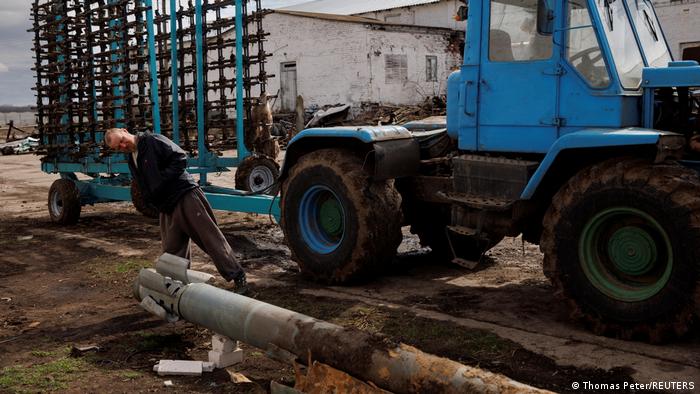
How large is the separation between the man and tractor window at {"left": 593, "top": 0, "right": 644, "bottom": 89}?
3.84 m

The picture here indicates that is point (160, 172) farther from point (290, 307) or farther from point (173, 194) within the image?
point (290, 307)

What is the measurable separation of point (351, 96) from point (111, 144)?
2402cm

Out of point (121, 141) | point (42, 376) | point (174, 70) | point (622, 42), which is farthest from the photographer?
point (174, 70)

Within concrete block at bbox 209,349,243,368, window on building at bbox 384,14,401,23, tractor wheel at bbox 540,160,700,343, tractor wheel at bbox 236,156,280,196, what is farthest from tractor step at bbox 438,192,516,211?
window on building at bbox 384,14,401,23

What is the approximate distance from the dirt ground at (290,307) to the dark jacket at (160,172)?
1.09m

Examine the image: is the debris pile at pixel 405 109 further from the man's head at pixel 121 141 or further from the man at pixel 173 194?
the man's head at pixel 121 141

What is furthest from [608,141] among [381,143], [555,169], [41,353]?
[41,353]

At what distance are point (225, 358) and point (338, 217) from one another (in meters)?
2.79

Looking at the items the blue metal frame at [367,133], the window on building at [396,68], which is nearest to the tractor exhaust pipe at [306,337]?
the blue metal frame at [367,133]

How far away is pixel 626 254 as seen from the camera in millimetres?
5594

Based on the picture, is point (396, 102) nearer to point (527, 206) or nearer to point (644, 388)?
point (527, 206)

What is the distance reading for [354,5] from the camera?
139ft

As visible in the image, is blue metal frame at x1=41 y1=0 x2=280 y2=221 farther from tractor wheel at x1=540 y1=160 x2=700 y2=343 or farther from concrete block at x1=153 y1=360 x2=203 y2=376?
tractor wheel at x1=540 y1=160 x2=700 y2=343

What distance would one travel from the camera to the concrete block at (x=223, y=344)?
535cm
